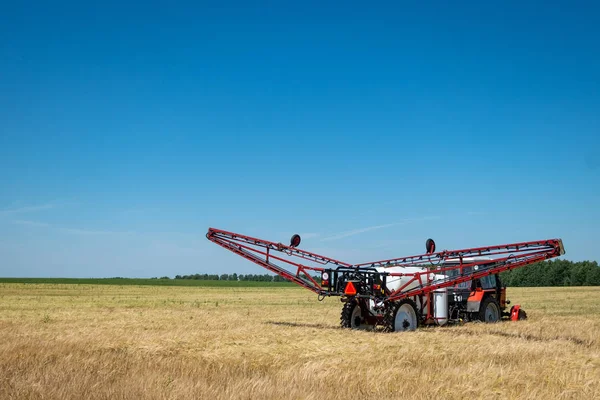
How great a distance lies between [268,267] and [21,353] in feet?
29.3

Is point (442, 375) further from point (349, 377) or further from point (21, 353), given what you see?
point (21, 353)

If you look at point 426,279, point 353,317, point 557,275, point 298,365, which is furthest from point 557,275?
point 298,365

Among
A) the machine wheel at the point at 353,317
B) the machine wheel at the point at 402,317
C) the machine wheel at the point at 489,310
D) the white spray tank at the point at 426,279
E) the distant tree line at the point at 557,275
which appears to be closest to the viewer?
the machine wheel at the point at 402,317

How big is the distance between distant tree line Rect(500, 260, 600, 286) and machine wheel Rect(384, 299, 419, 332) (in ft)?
280

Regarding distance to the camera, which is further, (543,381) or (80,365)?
(80,365)

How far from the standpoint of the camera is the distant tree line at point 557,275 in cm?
9731

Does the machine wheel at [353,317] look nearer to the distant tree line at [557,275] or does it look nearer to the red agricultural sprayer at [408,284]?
the red agricultural sprayer at [408,284]

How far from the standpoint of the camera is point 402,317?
17516mm

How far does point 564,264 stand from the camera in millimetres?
102438

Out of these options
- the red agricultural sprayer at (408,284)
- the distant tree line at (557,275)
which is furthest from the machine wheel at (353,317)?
the distant tree line at (557,275)

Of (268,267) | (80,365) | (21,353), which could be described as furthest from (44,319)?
(80,365)

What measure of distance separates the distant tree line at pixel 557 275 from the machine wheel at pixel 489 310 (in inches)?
3172

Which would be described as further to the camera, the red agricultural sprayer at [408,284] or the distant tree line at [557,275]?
the distant tree line at [557,275]

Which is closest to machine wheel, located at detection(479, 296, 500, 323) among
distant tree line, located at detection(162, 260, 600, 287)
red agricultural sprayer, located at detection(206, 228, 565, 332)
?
red agricultural sprayer, located at detection(206, 228, 565, 332)
